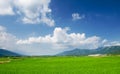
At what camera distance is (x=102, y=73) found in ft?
62.0

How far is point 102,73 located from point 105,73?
29 cm

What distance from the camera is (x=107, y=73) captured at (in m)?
18.9

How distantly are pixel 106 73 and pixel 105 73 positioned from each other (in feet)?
0.37

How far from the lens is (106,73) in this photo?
18844 mm

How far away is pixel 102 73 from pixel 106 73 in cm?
40

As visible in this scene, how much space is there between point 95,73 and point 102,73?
0.79 metres

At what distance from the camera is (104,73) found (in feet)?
61.7

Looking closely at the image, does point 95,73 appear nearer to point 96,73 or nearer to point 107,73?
point 96,73

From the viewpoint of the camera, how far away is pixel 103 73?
18828 mm

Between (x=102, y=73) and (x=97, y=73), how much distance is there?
567 mm

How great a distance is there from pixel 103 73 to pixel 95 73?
0.86 metres

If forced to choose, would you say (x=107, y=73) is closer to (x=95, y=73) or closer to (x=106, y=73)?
(x=106, y=73)

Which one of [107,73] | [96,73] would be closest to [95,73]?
[96,73]

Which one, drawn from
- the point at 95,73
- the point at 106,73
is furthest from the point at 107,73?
the point at 95,73
